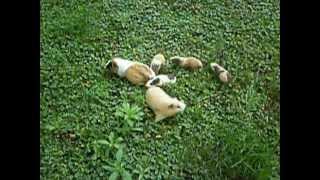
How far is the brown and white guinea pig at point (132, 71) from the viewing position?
1.51 metres

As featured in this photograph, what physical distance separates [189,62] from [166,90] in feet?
0.29

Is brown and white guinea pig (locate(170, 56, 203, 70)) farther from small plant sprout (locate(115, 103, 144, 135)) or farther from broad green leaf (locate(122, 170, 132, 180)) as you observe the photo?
broad green leaf (locate(122, 170, 132, 180))

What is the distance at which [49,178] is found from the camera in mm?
1411

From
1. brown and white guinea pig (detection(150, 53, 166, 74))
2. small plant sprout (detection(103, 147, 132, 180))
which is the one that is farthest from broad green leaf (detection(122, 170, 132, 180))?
brown and white guinea pig (detection(150, 53, 166, 74))

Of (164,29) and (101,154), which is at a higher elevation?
(164,29)

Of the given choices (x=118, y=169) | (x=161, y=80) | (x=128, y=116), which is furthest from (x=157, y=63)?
(x=118, y=169)

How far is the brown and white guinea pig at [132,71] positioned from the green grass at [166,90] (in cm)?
2

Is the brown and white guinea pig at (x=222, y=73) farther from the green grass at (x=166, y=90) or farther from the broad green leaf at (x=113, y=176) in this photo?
the broad green leaf at (x=113, y=176)

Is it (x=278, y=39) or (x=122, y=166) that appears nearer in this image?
(x=122, y=166)

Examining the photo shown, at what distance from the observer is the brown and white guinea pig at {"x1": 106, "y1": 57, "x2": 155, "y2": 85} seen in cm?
151
